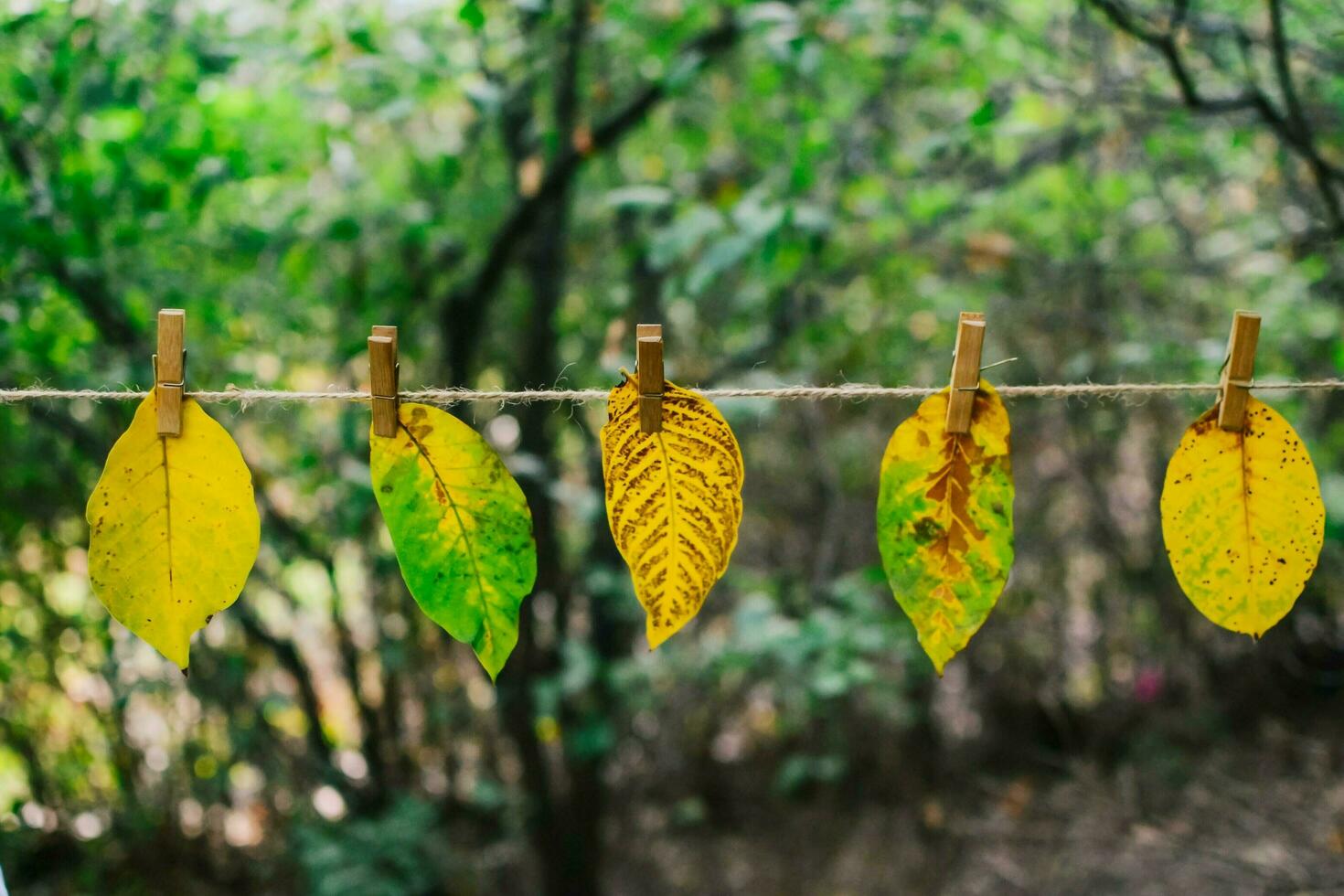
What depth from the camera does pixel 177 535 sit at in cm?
63

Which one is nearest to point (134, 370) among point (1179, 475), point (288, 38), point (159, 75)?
point (159, 75)

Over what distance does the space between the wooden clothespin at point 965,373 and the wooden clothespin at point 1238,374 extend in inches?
6.9

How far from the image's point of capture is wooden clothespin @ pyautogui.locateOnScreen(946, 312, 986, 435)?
61 centimetres

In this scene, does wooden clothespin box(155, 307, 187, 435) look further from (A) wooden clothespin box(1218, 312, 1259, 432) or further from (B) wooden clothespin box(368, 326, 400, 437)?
(A) wooden clothespin box(1218, 312, 1259, 432)

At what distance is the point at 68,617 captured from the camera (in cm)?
195

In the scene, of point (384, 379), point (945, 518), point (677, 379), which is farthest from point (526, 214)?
point (945, 518)

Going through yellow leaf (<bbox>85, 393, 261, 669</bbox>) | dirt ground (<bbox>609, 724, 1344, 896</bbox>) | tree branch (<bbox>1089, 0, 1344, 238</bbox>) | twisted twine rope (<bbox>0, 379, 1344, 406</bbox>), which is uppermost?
tree branch (<bbox>1089, 0, 1344, 238</bbox>)

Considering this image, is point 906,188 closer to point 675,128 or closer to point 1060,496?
point 675,128

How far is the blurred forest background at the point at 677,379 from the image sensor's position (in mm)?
1395

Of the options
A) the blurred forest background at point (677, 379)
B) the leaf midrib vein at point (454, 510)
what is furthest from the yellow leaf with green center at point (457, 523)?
the blurred forest background at point (677, 379)

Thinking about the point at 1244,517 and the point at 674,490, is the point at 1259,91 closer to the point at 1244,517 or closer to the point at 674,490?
the point at 1244,517

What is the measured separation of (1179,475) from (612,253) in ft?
5.24

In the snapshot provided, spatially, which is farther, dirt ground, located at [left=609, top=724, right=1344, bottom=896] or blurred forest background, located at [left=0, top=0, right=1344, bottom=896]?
dirt ground, located at [left=609, top=724, right=1344, bottom=896]

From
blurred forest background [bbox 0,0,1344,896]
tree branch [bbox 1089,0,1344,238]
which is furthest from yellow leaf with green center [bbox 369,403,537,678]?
tree branch [bbox 1089,0,1344,238]
